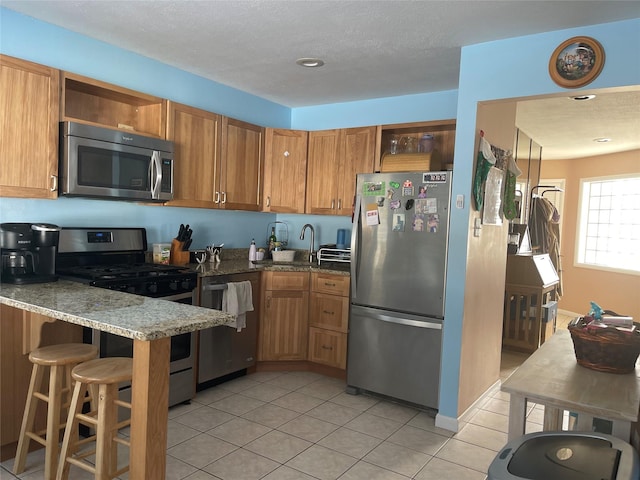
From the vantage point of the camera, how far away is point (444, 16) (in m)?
2.53

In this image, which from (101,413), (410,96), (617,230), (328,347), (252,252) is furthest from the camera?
(617,230)

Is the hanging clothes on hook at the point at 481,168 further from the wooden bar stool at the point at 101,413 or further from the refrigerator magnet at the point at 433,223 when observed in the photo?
the wooden bar stool at the point at 101,413

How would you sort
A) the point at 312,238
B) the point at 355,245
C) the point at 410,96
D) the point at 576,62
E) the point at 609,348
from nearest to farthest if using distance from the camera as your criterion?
the point at 609,348 → the point at 576,62 → the point at 355,245 → the point at 410,96 → the point at 312,238

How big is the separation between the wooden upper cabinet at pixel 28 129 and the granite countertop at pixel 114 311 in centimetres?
61

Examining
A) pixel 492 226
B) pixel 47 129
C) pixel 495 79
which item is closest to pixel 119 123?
pixel 47 129

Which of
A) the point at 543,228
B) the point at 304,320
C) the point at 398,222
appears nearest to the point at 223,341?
the point at 304,320

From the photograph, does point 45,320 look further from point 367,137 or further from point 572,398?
point 367,137

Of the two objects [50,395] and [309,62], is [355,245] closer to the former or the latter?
[309,62]

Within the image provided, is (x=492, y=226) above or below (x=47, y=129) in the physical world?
below

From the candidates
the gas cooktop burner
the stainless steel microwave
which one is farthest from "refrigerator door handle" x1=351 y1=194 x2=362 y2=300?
the stainless steel microwave

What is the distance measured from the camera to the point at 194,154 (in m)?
3.65

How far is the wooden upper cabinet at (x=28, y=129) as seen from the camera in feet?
8.40

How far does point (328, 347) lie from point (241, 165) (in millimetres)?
1772

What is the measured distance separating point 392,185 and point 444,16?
1237 mm
